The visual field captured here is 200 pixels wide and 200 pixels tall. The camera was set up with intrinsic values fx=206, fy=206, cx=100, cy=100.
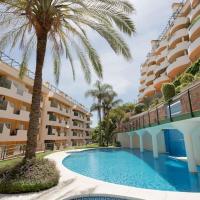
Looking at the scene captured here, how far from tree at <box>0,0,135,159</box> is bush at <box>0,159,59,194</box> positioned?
709 millimetres

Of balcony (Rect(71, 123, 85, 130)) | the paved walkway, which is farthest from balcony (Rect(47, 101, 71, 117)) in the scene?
the paved walkway

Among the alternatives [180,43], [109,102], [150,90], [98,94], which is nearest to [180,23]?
[180,43]

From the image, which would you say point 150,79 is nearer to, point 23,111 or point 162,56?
point 162,56

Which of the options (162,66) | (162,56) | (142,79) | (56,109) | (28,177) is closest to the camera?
(28,177)

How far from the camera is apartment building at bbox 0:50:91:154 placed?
24141mm

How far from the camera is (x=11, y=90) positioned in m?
25.3

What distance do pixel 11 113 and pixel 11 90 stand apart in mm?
2817

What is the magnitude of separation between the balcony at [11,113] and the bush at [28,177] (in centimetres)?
1504

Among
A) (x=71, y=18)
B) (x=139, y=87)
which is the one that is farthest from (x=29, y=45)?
(x=139, y=87)

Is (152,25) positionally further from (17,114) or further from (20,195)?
(17,114)

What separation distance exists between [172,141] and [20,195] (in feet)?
66.8

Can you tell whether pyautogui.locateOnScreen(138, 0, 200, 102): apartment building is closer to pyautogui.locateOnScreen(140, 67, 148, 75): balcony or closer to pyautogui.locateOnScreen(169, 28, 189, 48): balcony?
pyautogui.locateOnScreen(169, 28, 189, 48): balcony

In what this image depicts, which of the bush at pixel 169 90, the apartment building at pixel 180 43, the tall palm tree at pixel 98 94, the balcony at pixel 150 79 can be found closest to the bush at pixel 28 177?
the bush at pixel 169 90

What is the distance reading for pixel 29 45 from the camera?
48.5 ft
